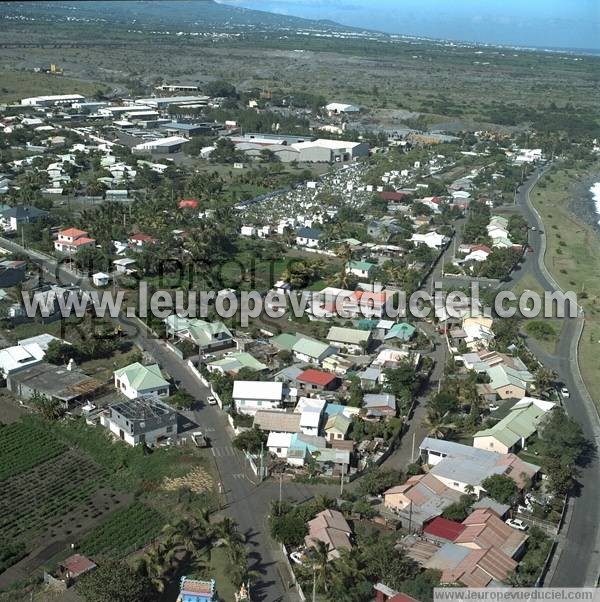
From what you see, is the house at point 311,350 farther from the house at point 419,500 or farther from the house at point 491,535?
the house at point 491,535

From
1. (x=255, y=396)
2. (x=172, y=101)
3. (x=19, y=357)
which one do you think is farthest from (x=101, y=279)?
(x=172, y=101)

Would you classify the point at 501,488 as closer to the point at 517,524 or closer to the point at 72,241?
the point at 517,524

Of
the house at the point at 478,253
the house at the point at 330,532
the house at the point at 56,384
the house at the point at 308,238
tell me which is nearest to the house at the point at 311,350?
the house at the point at 56,384

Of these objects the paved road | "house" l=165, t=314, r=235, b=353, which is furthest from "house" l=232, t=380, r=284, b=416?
the paved road

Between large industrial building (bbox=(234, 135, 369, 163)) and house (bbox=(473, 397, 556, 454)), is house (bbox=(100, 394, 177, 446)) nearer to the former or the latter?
house (bbox=(473, 397, 556, 454))

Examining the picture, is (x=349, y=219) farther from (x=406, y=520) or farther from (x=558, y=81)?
(x=558, y=81)

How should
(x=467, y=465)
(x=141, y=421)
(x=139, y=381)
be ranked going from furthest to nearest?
(x=139, y=381)
(x=141, y=421)
(x=467, y=465)
